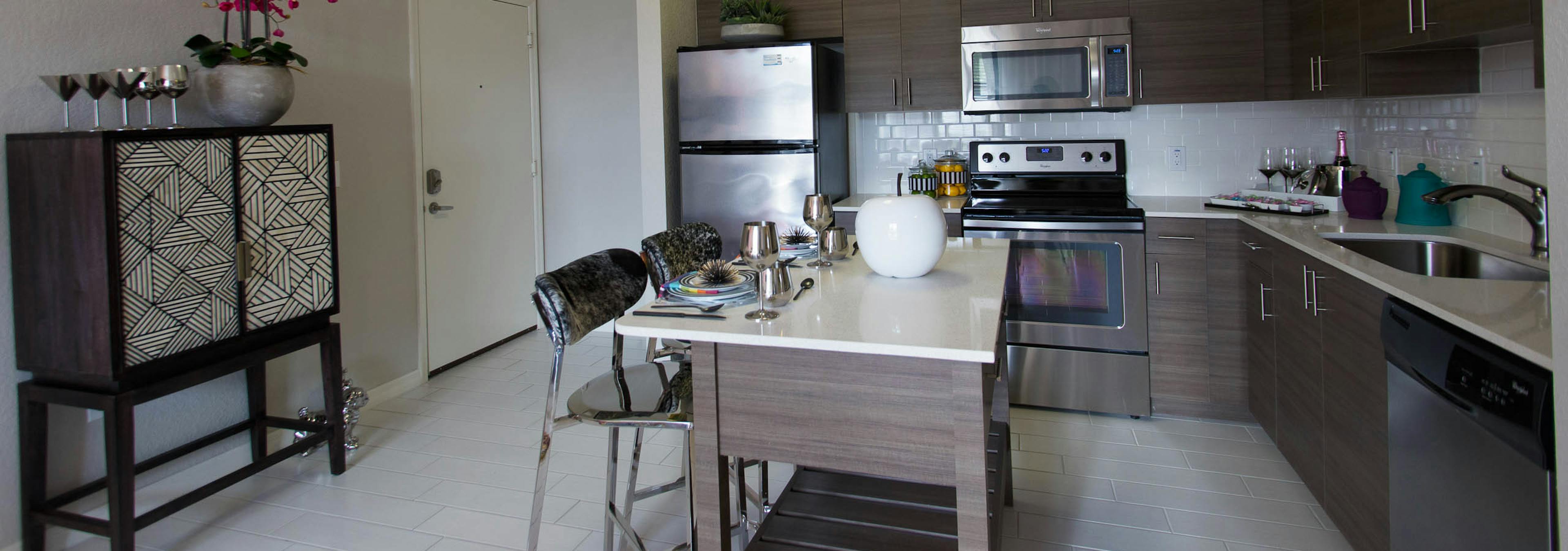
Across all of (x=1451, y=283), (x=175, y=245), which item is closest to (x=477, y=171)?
(x=175, y=245)

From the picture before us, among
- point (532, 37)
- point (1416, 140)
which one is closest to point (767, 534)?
point (1416, 140)

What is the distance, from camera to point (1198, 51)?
3.83 m

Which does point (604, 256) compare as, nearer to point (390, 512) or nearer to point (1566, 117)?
point (390, 512)

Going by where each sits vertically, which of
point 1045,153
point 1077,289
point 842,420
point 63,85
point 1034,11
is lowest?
point 842,420

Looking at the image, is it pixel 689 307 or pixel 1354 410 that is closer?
pixel 689 307

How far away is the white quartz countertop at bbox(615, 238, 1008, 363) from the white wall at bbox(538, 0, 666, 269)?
3171 mm

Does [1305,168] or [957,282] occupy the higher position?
[1305,168]

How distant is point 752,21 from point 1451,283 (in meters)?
3.00

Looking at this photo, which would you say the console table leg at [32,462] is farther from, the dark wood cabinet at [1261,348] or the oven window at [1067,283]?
the dark wood cabinet at [1261,348]

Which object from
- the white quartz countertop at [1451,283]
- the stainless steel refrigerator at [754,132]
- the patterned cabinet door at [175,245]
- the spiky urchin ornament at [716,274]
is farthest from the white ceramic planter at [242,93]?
the white quartz countertop at [1451,283]

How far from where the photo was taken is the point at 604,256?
2447mm

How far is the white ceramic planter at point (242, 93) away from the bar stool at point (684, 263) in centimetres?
131

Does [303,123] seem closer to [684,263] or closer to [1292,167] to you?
[684,263]

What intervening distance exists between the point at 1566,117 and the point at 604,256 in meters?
1.95
